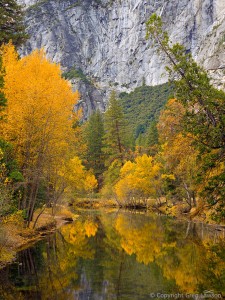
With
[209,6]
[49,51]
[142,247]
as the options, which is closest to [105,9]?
[49,51]

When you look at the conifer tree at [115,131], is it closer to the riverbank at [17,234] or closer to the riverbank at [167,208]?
the riverbank at [167,208]

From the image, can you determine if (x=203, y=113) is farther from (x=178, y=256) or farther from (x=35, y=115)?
(x=35, y=115)

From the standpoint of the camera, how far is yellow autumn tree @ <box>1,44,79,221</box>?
→ 21.0 metres

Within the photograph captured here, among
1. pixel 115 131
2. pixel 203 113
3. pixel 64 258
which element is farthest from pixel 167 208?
pixel 203 113

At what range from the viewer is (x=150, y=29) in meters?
15.5

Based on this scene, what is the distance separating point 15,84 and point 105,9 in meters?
177

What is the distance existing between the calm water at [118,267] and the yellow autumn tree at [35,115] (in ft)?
15.9

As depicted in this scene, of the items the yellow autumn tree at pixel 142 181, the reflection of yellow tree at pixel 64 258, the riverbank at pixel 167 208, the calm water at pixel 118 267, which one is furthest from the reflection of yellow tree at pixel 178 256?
the yellow autumn tree at pixel 142 181

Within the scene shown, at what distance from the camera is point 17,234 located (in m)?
21.7

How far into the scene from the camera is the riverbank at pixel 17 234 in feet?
54.3

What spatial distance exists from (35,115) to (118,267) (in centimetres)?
1028

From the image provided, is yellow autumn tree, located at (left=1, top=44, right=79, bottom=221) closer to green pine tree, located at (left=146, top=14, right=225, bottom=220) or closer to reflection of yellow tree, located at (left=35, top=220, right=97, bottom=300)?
reflection of yellow tree, located at (left=35, top=220, right=97, bottom=300)

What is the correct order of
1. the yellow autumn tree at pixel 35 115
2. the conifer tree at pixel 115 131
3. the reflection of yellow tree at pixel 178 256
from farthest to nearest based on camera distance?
the conifer tree at pixel 115 131, the yellow autumn tree at pixel 35 115, the reflection of yellow tree at pixel 178 256

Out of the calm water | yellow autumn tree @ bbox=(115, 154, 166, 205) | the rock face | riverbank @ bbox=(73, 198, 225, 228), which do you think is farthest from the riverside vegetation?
the rock face
